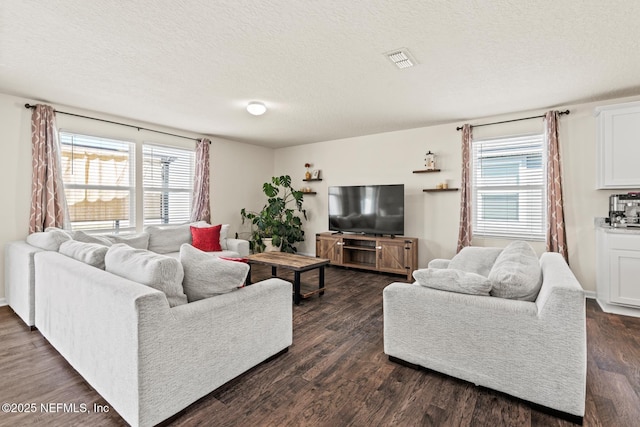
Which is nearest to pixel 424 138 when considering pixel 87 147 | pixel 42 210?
pixel 87 147

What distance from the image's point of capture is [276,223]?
5.96m

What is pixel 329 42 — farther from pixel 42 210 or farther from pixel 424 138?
pixel 42 210

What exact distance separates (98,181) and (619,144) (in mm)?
6532

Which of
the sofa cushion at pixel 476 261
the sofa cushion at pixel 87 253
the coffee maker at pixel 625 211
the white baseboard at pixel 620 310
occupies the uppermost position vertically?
the coffee maker at pixel 625 211

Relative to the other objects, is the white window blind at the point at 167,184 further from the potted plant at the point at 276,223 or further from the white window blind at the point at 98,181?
the potted plant at the point at 276,223

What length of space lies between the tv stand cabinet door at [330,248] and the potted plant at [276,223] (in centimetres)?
72

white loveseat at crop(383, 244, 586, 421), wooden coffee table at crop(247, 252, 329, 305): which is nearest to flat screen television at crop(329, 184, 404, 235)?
wooden coffee table at crop(247, 252, 329, 305)

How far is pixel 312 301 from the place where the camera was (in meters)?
3.68

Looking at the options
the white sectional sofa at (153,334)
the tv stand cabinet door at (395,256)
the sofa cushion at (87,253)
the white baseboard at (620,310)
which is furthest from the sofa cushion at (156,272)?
the white baseboard at (620,310)

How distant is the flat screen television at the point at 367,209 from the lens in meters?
5.02

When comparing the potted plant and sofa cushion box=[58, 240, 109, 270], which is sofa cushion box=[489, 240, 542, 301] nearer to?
sofa cushion box=[58, 240, 109, 270]

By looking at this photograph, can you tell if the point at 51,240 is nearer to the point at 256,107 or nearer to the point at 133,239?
the point at 133,239

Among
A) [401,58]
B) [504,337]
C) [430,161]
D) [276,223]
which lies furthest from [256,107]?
[504,337]

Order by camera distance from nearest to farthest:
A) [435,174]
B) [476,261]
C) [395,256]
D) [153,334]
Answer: [153,334], [476,261], [395,256], [435,174]
